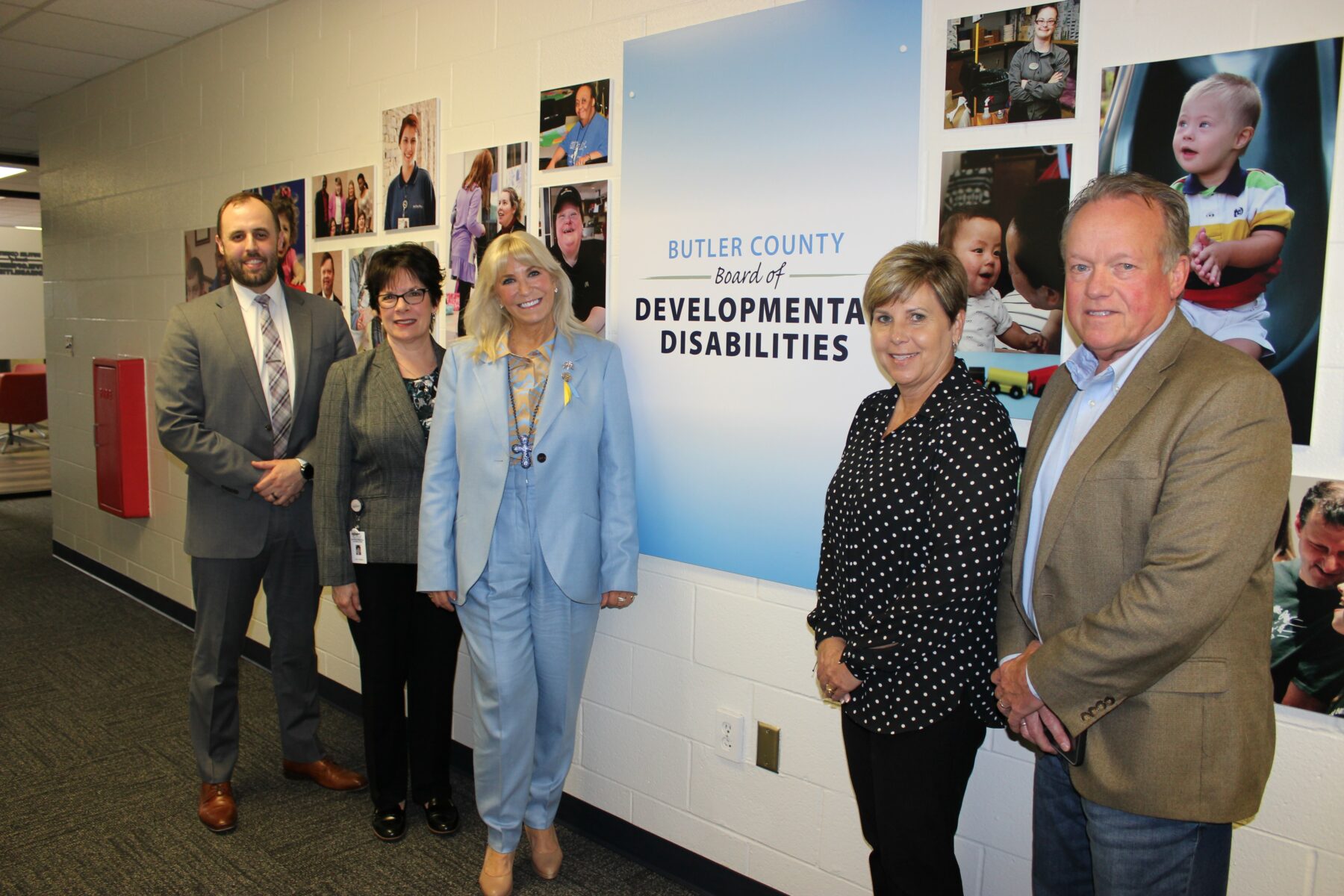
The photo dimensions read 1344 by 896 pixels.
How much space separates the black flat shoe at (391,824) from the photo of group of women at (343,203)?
2111mm

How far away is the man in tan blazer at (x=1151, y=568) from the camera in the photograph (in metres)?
1.31

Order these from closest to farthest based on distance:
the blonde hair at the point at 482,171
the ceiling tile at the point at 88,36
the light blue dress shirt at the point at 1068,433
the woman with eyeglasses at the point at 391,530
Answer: the light blue dress shirt at the point at 1068,433 < the woman with eyeglasses at the point at 391,530 < the blonde hair at the point at 482,171 < the ceiling tile at the point at 88,36

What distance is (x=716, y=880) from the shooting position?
255 centimetres

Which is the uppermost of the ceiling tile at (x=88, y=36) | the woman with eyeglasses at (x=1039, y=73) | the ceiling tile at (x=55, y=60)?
the ceiling tile at (x=55, y=60)

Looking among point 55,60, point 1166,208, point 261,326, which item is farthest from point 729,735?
point 55,60

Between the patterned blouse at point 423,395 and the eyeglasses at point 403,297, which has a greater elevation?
the eyeglasses at point 403,297

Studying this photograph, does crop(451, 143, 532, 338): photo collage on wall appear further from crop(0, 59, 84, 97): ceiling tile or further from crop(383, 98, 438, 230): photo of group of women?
crop(0, 59, 84, 97): ceiling tile

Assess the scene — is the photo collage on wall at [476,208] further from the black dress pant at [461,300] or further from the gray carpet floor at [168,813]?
the gray carpet floor at [168,813]

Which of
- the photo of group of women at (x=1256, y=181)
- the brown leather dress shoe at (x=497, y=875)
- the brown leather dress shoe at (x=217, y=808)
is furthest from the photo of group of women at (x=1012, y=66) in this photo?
the brown leather dress shoe at (x=217, y=808)

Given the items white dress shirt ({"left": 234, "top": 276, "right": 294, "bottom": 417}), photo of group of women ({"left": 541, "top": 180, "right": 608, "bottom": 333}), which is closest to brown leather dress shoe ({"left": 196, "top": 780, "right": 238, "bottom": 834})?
white dress shirt ({"left": 234, "top": 276, "right": 294, "bottom": 417})

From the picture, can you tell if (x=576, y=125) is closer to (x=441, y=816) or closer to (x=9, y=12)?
(x=441, y=816)

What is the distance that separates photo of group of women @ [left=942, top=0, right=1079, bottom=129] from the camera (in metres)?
1.77

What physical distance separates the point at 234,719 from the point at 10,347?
11875 millimetres

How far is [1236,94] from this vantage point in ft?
5.20
